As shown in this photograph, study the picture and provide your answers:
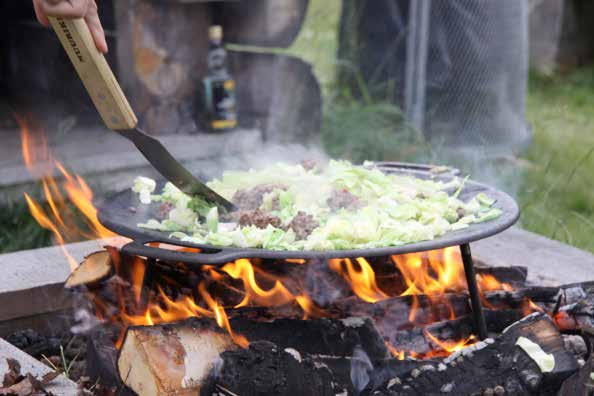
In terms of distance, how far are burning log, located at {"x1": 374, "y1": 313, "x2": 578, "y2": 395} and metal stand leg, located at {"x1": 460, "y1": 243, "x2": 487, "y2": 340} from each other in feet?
0.69

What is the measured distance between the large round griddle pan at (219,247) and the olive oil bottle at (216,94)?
6.69 ft

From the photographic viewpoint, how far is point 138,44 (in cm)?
455

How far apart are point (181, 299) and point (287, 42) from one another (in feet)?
8.51

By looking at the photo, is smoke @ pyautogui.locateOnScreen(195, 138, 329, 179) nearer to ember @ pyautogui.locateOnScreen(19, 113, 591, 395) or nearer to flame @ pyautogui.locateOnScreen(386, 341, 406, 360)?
ember @ pyautogui.locateOnScreen(19, 113, 591, 395)

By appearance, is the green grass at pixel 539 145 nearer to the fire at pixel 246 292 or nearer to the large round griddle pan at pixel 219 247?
the fire at pixel 246 292

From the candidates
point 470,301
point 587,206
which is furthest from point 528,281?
point 587,206

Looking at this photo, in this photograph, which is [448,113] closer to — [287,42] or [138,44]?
[287,42]

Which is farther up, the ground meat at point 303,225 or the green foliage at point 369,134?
the ground meat at point 303,225

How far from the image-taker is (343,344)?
2.51 metres

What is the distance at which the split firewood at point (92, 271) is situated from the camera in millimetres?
2672

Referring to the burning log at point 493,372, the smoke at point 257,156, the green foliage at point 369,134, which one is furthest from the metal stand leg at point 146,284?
the green foliage at point 369,134

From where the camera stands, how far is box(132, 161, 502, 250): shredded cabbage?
2341 mm

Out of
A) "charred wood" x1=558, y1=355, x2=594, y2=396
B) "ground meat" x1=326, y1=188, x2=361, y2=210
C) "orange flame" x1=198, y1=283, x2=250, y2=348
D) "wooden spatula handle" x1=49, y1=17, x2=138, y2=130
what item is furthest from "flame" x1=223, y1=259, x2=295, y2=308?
"charred wood" x1=558, y1=355, x2=594, y2=396

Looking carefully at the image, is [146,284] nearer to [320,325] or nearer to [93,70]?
[320,325]
